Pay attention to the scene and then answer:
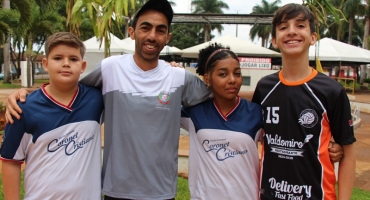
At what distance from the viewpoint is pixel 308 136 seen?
2082mm

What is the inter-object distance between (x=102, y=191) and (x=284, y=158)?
1.22m

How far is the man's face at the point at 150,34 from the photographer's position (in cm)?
239

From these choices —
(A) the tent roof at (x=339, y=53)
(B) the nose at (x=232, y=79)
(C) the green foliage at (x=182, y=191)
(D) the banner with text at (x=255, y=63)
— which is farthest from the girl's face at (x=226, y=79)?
(A) the tent roof at (x=339, y=53)

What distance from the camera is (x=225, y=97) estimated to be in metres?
2.48

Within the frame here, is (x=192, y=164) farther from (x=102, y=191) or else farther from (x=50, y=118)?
(x=50, y=118)

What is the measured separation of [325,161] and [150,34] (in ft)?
4.57

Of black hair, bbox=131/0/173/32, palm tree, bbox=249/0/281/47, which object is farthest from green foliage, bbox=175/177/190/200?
palm tree, bbox=249/0/281/47

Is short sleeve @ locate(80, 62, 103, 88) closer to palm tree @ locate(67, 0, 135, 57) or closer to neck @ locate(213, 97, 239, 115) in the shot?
palm tree @ locate(67, 0, 135, 57)

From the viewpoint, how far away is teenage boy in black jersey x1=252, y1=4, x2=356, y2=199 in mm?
2068

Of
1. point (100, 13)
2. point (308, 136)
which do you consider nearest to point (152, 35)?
point (100, 13)

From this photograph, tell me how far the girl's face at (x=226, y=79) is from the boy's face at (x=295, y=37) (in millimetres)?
400

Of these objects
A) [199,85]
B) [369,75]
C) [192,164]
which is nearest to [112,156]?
[192,164]

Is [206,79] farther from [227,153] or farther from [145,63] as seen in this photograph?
[227,153]

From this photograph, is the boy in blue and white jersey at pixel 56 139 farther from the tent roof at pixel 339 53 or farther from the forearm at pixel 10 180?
the tent roof at pixel 339 53
